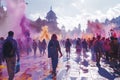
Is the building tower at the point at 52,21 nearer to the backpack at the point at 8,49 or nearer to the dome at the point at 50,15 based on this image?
the dome at the point at 50,15

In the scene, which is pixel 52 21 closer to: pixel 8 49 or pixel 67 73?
pixel 67 73

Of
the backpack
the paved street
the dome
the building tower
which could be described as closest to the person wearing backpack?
the backpack

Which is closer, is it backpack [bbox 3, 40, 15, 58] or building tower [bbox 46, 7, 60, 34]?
backpack [bbox 3, 40, 15, 58]

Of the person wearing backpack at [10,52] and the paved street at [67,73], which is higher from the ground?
the person wearing backpack at [10,52]

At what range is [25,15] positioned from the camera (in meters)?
44.9

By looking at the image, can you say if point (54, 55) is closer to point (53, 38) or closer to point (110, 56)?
point (53, 38)

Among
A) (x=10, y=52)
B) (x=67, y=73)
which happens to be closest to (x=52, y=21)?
(x=67, y=73)

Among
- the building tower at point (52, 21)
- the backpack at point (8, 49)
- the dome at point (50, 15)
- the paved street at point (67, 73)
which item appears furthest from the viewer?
the dome at point (50, 15)

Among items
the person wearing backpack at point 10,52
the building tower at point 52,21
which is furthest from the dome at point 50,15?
the person wearing backpack at point 10,52

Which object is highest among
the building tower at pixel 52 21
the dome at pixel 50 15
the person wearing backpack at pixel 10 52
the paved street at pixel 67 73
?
the dome at pixel 50 15

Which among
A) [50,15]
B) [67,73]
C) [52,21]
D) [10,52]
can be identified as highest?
[50,15]

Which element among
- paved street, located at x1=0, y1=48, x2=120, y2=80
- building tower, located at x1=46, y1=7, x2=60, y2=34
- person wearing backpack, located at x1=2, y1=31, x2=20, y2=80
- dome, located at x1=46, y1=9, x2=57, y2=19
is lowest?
paved street, located at x1=0, y1=48, x2=120, y2=80

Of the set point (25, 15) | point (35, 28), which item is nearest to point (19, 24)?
point (25, 15)

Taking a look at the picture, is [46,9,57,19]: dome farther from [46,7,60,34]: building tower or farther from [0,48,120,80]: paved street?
[0,48,120,80]: paved street
